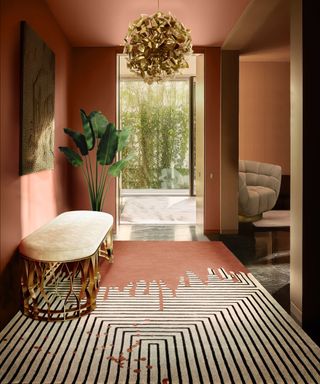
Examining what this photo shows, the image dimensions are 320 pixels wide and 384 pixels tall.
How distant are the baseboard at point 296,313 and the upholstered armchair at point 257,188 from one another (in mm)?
3809

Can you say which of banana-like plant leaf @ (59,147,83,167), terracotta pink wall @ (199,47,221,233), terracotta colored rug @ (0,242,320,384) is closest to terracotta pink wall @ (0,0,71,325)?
terracotta colored rug @ (0,242,320,384)

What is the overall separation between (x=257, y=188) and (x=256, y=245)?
2149mm

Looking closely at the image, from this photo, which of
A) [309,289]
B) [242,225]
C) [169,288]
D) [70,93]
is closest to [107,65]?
[70,93]

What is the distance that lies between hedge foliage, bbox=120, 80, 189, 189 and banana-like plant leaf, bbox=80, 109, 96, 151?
3908 millimetres

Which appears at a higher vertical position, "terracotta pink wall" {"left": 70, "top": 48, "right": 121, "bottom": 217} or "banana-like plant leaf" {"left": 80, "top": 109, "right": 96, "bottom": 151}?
"terracotta pink wall" {"left": 70, "top": 48, "right": 121, "bottom": 217}

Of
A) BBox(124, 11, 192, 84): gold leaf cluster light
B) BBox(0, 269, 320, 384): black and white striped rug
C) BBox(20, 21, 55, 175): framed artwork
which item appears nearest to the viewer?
BBox(0, 269, 320, 384): black and white striped rug

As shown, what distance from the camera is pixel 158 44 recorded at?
8.93 ft

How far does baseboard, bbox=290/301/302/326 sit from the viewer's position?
294 cm

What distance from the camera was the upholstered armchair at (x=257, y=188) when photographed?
6.94m

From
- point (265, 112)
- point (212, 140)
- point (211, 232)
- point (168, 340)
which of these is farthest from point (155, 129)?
point (168, 340)

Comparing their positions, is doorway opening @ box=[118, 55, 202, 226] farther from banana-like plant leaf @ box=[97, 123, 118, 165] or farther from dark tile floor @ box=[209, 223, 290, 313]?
banana-like plant leaf @ box=[97, 123, 118, 165]

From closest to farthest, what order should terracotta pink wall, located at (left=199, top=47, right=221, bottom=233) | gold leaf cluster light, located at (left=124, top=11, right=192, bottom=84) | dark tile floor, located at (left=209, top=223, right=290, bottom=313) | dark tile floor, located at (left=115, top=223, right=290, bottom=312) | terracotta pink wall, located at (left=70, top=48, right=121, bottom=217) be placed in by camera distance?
gold leaf cluster light, located at (left=124, top=11, right=192, bottom=84) < dark tile floor, located at (left=209, top=223, right=290, bottom=313) < dark tile floor, located at (left=115, top=223, right=290, bottom=312) < terracotta pink wall, located at (left=70, top=48, right=121, bottom=217) < terracotta pink wall, located at (left=199, top=47, right=221, bottom=233)

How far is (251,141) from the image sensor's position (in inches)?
328

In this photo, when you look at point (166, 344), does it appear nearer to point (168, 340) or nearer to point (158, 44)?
point (168, 340)
